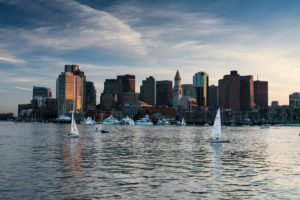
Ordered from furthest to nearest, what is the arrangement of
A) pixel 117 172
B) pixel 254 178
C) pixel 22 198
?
pixel 117 172 → pixel 254 178 → pixel 22 198

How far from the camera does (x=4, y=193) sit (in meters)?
31.2

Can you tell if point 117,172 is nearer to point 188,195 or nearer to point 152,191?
point 152,191

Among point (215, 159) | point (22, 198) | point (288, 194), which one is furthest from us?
point (215, 159)

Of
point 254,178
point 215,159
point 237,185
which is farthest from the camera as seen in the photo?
point 215,159

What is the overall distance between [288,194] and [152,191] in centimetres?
1218

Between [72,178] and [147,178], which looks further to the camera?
[147,178]

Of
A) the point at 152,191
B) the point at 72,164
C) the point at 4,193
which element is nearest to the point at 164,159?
the point at 72,164

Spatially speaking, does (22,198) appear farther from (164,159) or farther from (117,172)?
(164,159)

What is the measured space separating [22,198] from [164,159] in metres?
30.1

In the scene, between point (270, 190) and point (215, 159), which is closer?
point (270, 190)

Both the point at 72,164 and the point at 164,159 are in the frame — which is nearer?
the point at 72,164

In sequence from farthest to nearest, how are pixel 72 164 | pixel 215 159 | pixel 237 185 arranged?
1. pixel 215 159
2. pixel 72 164
3. pixel 237 185

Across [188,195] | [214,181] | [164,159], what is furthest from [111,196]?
[164,159]

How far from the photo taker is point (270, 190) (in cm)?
3353
